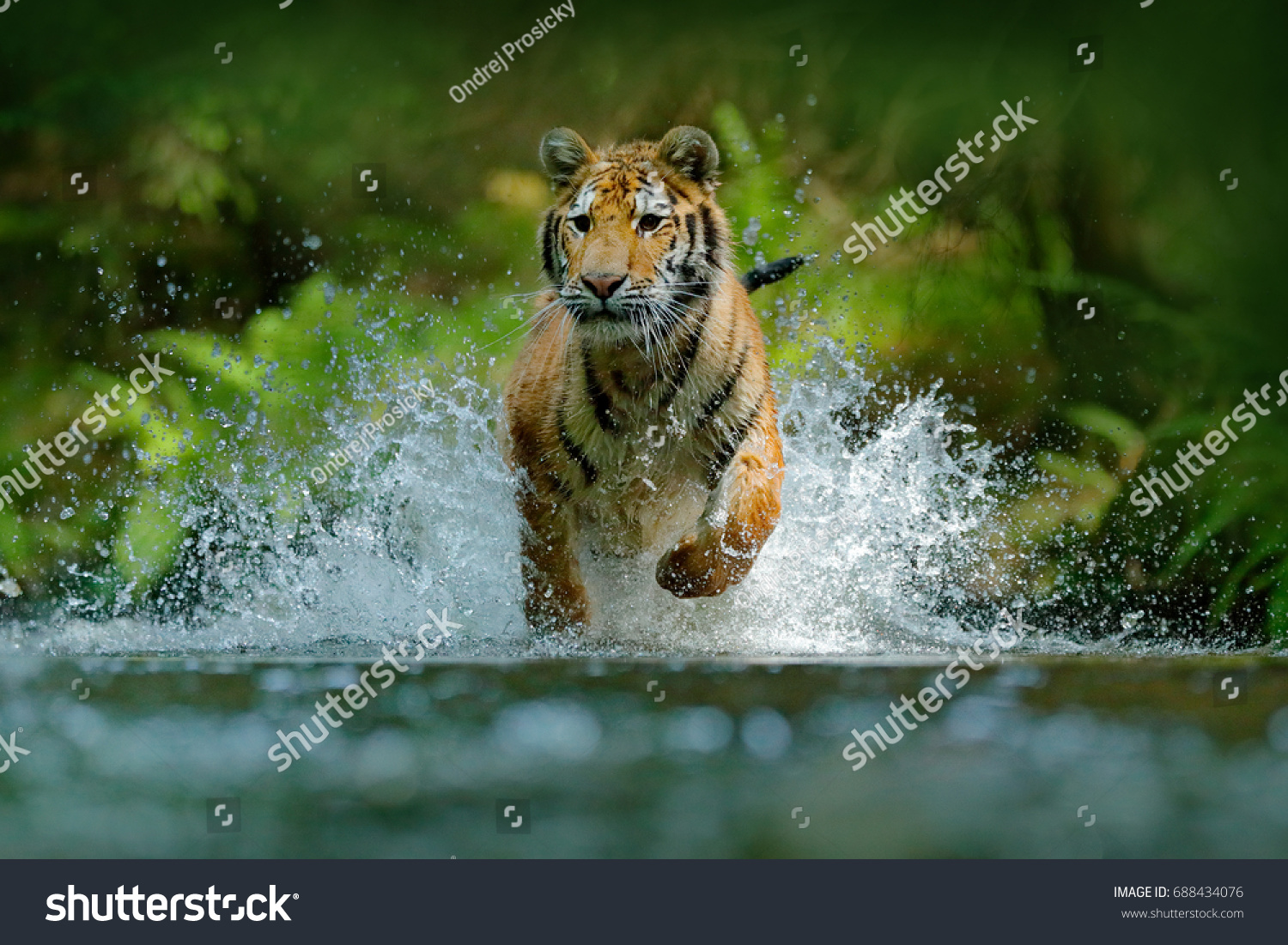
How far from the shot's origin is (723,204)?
518 centimetres

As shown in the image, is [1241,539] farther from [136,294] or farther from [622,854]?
[136,294]

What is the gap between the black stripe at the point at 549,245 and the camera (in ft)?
9.95

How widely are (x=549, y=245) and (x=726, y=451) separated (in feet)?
2.24

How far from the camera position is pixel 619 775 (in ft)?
6.38

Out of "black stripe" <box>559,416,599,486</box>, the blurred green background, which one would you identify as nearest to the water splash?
"black stripe" <box>559,416,599,486</box>

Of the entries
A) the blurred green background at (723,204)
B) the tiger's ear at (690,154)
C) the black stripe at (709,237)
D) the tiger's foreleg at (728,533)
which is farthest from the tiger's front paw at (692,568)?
the blurred green background at (723,204)

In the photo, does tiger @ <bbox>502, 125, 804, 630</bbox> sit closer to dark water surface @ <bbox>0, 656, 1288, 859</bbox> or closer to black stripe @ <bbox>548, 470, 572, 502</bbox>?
black stripe @ <bbox>548, 470, 572, 502</bbox>

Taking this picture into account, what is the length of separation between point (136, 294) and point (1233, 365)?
436 cm

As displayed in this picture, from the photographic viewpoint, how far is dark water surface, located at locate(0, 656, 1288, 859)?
1.91 meters

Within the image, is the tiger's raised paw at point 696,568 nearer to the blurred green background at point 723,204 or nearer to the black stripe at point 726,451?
the black stripe at point 726,451

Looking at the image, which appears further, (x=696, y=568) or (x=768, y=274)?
(x=768, y=274)

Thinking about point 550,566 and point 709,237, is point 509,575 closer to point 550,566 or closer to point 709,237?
point 550,566

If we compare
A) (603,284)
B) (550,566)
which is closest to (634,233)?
(603,284)
